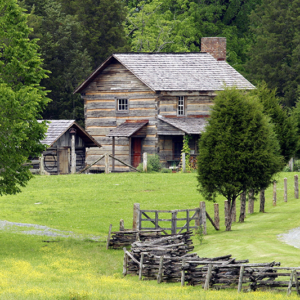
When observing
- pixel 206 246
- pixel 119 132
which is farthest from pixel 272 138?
pixel 119 132

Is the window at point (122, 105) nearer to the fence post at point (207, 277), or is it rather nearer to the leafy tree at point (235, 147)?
the leafy tree at point (235, 147)

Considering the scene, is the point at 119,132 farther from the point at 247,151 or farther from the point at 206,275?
the point at 206,275

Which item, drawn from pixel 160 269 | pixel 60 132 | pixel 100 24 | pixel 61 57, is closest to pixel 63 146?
pixel 60 132

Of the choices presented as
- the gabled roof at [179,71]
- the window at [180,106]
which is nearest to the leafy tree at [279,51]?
Answer: the gabled roof at [179,71]

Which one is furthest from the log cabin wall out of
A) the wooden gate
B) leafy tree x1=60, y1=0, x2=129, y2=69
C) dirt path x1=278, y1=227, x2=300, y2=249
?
dirt path x1=278, y1=227, x2=300, y2=249

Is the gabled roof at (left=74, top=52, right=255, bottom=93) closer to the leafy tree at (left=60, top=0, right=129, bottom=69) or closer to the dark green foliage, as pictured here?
the dark green foliage

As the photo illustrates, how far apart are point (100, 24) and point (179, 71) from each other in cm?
2032

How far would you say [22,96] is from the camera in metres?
24.0

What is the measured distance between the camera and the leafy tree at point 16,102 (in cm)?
2378

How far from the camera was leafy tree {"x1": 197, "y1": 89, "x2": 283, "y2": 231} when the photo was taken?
2634 centimetres

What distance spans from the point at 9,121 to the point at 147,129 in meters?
25.6

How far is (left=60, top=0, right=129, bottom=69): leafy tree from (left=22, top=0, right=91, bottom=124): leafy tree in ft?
9.24

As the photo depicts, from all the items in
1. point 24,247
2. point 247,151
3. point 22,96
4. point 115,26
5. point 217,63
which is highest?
point 115,26

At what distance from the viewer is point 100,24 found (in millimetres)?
67625
